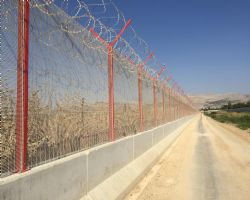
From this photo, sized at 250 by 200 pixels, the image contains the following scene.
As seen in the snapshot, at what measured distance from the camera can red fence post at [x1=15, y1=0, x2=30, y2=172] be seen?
11.9 ft

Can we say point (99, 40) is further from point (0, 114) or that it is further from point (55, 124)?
point (0, 114)

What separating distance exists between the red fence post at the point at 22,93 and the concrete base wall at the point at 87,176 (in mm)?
233

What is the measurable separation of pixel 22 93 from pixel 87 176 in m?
2.01

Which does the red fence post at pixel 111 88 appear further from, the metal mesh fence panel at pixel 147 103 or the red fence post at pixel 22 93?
the metal mesh fence panel at pixel 147 103

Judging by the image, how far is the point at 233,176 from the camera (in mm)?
7637

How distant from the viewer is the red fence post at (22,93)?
3619 millimetres

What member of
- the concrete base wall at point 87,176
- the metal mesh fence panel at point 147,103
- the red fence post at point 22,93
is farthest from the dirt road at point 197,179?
the red fence post at point 22,93

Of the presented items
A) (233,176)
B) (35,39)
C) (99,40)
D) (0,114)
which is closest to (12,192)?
(0,114)

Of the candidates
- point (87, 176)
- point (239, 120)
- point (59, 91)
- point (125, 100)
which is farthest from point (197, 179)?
point (239, 120)

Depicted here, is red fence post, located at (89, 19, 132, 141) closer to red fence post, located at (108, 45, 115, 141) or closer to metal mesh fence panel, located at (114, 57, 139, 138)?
red fence post, located at (108, 45, 115, 141)

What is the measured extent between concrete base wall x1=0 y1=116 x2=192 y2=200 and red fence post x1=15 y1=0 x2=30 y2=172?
0.77 feet

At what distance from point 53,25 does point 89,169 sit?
231 cm

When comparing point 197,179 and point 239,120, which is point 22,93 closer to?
point 197,179

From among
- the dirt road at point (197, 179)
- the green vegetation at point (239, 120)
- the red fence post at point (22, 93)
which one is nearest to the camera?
the red fence post at point (22, 93)
